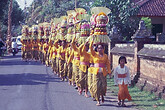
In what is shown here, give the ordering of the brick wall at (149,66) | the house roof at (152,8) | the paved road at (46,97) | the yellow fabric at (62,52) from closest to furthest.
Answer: the paved road at (46,97), the brick wall at (149,66), the yellow fabric at (62,52), the house roof at (152,8)

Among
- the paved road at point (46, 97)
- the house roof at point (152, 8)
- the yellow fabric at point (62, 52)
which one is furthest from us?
the house roof at point (152, 8)

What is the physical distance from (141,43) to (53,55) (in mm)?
4802

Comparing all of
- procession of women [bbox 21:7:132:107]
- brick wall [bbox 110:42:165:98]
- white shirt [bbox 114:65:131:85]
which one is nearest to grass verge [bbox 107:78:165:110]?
brick wall [bbox 110:42:165:98]

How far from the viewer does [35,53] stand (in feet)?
77.4

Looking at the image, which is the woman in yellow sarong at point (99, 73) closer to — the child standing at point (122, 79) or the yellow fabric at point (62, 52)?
the child standing at point (122, 79)

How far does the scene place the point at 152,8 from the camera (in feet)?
76.9

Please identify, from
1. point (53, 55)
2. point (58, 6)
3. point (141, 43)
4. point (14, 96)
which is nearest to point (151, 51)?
point (141, 43)

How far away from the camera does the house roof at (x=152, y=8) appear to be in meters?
22.8

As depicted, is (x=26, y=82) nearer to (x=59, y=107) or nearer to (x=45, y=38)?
(x=59, y=107)

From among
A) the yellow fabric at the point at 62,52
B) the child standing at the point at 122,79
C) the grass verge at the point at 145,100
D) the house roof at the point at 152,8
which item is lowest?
the grass verge at the point at 145,100

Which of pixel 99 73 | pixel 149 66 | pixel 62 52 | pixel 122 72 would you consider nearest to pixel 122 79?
pixel 122 72

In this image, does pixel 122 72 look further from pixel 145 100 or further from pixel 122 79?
pixel 145 100

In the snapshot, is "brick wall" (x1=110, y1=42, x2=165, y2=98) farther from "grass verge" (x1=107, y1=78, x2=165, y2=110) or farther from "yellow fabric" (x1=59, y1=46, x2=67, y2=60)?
"yellow fabric" (x1=59, y1=46, x2=67, y2=60)

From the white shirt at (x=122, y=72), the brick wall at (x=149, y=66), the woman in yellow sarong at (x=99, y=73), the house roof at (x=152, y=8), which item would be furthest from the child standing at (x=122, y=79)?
the house roof at (x=152, y=8)
